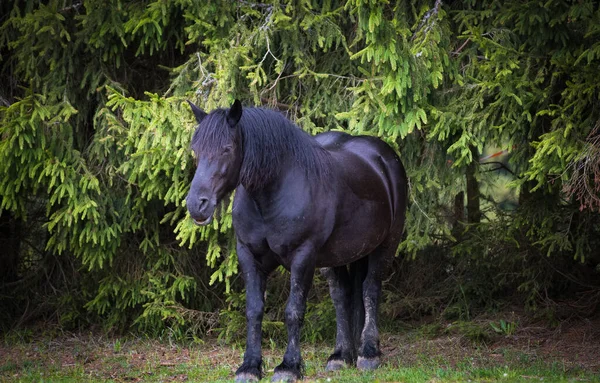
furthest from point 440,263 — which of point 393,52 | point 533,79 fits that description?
point 393,52

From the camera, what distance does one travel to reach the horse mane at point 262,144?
6.12 meters

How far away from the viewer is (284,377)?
6.47 meters

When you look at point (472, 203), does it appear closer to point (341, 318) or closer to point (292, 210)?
point (341, 318)

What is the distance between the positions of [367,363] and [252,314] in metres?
1.41

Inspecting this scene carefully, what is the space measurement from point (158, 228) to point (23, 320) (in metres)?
2.44

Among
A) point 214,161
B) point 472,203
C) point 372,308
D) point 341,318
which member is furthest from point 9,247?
point 472,203

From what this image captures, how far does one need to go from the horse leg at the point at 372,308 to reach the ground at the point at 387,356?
0.54ft

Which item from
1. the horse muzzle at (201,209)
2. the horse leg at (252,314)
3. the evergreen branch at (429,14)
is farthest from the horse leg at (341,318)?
the evergreen branch at (429,14)

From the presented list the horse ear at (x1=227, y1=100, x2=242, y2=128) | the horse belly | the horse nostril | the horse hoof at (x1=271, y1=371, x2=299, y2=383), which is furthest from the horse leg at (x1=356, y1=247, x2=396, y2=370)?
the horse nostril

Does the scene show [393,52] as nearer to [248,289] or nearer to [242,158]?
[242,158]

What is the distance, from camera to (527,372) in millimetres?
7207

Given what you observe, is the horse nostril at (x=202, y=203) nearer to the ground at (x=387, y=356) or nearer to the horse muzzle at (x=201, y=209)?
the horse muzzle at (x=201, y=209)

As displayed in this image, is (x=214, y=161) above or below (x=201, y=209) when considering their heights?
above

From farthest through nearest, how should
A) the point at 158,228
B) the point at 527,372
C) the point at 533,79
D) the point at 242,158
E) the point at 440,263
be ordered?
1. the point at 440,263
2. the point at 158,228
3. the point at 533,79
4. the point at 527,372
5. the point at 242,158
